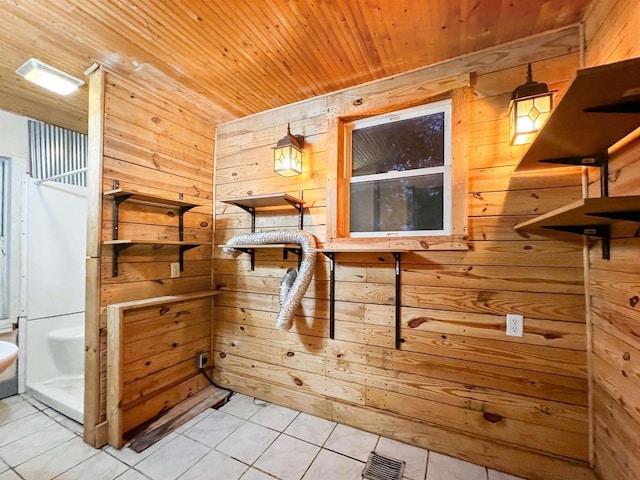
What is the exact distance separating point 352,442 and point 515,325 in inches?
48.9

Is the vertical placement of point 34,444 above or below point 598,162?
below

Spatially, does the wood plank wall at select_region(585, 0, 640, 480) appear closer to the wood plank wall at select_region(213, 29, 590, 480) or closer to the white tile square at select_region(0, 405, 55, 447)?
the wood plank wall at select_region(213, 29, 590, 480)

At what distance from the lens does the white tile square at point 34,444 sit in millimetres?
1595

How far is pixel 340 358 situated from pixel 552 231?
59.9 inches

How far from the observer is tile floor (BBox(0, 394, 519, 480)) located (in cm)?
151

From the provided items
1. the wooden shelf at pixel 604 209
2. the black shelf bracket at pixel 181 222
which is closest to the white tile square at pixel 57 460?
the black shelf bracket at pixel 181 222

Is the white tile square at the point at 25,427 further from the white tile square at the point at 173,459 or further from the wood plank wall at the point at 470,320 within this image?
the wood plank wall at the point at 470,320

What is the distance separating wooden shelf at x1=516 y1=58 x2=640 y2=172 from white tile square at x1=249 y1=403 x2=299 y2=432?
2.20 metres

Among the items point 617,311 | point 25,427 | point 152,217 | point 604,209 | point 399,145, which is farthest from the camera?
point 152,217

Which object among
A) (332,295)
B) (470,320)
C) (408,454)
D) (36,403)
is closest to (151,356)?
(36,403)

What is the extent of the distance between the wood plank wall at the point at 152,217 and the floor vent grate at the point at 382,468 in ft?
5.01

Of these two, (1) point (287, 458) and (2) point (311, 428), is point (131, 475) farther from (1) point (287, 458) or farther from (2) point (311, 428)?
(2) point (311, 428)

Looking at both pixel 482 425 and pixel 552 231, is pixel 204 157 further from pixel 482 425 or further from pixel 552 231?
pixel 482 425

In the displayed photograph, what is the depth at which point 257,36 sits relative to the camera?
153 cm
